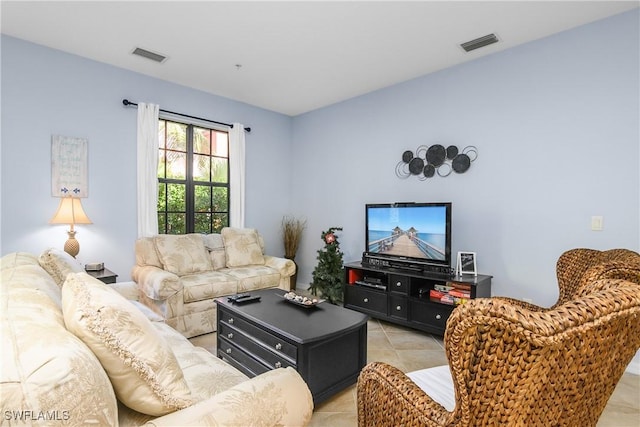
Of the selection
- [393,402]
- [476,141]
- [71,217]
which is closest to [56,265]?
[71,217]

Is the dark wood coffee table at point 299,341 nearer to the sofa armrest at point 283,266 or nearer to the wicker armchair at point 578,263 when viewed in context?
the wicker armchair at point 578,263

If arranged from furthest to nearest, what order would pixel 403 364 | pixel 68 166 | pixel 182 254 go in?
pixel 182 254 → pixel 68 166 → pixel 403 364

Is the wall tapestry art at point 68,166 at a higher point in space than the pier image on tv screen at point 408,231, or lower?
higher

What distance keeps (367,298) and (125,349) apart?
3.01 m

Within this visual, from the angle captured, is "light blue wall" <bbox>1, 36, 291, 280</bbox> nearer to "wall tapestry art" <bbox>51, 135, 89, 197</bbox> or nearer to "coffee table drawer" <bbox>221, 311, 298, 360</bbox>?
"wall tapestry art" <bbox>51, 135, 89, 197</bbox>

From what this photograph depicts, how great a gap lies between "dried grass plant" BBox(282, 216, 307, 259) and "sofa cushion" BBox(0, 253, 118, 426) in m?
4.22

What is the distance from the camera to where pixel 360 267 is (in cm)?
371

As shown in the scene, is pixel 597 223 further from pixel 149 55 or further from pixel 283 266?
pixel 149 55

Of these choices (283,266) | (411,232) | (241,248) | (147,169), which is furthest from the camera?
(241,248)

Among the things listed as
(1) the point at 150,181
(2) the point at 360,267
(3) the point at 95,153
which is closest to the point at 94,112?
(3) the point at 95,153

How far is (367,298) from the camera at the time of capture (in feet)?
12.1

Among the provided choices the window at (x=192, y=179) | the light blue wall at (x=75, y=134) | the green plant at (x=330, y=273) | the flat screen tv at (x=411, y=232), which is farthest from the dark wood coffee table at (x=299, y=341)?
the window at (x=192, y=179)

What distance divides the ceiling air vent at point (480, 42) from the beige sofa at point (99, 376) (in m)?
3.23

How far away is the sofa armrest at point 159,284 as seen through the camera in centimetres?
301
